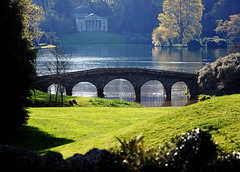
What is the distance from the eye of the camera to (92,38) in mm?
182625

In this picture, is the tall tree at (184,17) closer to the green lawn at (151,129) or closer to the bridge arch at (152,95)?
the bridge arch at (152,95)

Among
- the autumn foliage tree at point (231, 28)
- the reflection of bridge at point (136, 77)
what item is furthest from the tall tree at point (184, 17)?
the reflection of bridge at point (136, 77)

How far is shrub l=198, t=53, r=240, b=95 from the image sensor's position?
52.5 meters

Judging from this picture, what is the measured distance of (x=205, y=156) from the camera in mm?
9133

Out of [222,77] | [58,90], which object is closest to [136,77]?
[222,77]

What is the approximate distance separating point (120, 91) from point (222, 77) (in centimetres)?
2058

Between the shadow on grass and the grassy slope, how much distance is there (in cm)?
15396

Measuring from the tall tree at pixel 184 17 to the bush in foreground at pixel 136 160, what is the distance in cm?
14474

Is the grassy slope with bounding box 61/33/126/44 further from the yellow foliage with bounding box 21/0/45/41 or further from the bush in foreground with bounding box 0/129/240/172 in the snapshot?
the bush in foreground with bounding box 0/129/240/172

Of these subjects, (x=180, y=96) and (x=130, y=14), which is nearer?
(x=180, y=96)

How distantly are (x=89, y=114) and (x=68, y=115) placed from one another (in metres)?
1.81

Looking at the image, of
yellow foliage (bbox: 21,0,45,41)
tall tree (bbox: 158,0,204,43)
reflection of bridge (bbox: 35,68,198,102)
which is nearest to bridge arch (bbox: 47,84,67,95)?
reflection of bridge (bbox: 35,68,198,102)

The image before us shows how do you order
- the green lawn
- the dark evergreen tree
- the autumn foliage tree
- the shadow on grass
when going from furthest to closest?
the autumn foliage tree < the dark evergreen tree < the shadow on grass < the green lawn

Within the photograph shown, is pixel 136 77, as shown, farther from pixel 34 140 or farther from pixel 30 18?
pixel 34 140
